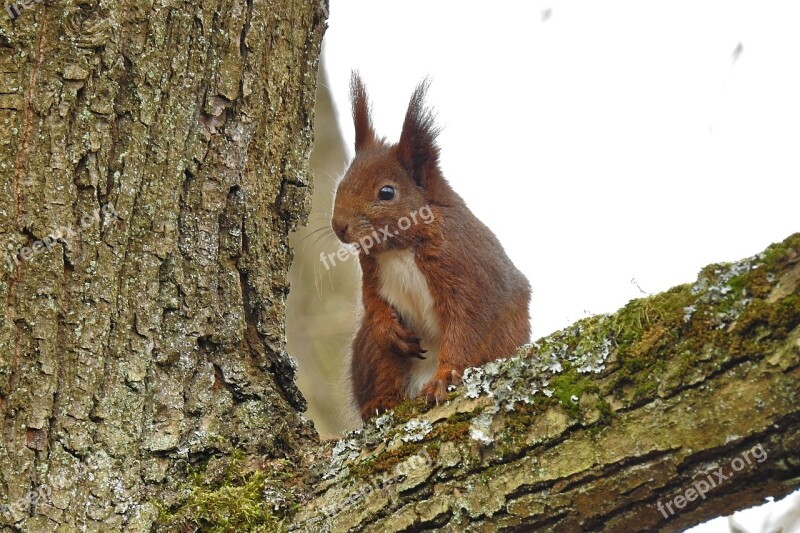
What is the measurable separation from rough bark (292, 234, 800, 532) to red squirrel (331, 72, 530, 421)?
3.26 ft

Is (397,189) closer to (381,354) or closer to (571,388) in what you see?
(381,354)

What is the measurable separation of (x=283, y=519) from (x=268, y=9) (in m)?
1.52

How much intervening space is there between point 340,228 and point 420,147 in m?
0.48

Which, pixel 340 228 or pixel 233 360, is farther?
pixel 340 228

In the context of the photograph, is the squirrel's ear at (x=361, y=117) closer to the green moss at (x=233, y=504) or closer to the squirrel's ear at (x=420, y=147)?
the squirrel's ear at (x=420, y=147)

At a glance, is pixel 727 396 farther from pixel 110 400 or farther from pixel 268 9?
pixel 268 9

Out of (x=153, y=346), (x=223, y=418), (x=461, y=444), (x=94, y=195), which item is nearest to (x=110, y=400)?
(x=153, y=346)

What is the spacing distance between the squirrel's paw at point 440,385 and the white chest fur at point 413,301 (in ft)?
1.22

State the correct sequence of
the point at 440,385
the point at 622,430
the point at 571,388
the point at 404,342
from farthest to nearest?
the point at 404,342 < the point at 440,385 < the point at 571,388 < the point at 622,430

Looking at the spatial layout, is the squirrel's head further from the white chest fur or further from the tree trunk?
the tree trunk

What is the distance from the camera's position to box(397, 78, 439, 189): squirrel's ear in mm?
3404

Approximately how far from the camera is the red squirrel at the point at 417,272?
10.6ft

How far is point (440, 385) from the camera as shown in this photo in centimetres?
271

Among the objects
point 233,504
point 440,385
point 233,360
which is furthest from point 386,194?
point 233,504
